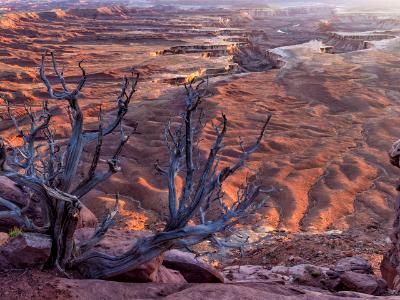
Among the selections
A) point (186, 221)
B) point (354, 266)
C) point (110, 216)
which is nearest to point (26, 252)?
point (110, 216)

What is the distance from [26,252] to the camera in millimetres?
5066

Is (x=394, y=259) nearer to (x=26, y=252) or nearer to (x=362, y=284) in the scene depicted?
(x=362, y=284)

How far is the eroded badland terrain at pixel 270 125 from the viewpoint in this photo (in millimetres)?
10734

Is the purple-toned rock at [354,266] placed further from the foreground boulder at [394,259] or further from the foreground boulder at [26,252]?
the foreground boulder at [26,252]

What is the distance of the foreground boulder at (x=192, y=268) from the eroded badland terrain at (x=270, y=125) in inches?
42.3

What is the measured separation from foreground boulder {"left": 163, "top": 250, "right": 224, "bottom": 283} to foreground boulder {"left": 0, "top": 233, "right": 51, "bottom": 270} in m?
1.88

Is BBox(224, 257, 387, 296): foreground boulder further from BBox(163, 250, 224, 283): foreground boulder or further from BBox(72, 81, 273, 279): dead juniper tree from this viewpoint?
BBox(72, 81, 273, 279): dead juniper tree

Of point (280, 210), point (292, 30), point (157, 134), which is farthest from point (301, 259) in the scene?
point (292, 30)

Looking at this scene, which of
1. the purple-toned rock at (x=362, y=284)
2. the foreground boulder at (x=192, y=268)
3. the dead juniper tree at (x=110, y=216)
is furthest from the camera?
the purple-toned rock at (x=362, y=284)

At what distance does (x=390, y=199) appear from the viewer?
1349 cm

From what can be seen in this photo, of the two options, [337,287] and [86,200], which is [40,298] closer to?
[337,287]

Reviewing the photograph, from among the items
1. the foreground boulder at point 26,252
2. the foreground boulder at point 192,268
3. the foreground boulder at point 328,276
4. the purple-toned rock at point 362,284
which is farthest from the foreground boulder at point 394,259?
the foreground boulder at point 26,252

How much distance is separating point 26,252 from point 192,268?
228 centimetres

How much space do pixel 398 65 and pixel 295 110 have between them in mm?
15201
